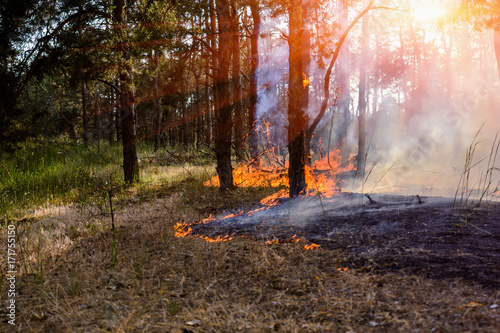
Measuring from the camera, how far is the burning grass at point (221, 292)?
2.46m

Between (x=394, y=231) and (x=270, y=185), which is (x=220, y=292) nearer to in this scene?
(x=394, y=231)

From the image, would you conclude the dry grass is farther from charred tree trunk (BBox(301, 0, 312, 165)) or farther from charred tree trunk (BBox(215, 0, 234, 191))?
charred tree trunk (BBox(215, 0, 234, 191))

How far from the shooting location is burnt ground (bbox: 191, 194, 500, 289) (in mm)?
3199

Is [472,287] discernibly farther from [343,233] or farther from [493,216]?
[493,216]

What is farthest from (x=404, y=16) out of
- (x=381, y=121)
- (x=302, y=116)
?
(x=302, y=116)

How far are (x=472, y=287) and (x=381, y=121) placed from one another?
2787 centimetres

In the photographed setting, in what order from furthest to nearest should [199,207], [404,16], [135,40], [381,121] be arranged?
[381,121]
[404,16]
[135,40]
[199,207]

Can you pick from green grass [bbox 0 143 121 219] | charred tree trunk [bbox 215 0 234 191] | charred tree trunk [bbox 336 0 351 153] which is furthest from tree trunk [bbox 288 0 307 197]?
green grass [bbox 0 143 121 219]

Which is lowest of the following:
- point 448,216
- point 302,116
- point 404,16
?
point 448,216

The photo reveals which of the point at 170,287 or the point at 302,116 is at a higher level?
the point at 302,116

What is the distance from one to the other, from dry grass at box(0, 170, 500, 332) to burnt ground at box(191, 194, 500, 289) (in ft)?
0.79

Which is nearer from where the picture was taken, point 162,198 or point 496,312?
point 496,312

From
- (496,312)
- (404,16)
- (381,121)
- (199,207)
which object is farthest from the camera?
(381,121)

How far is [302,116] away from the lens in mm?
6512
